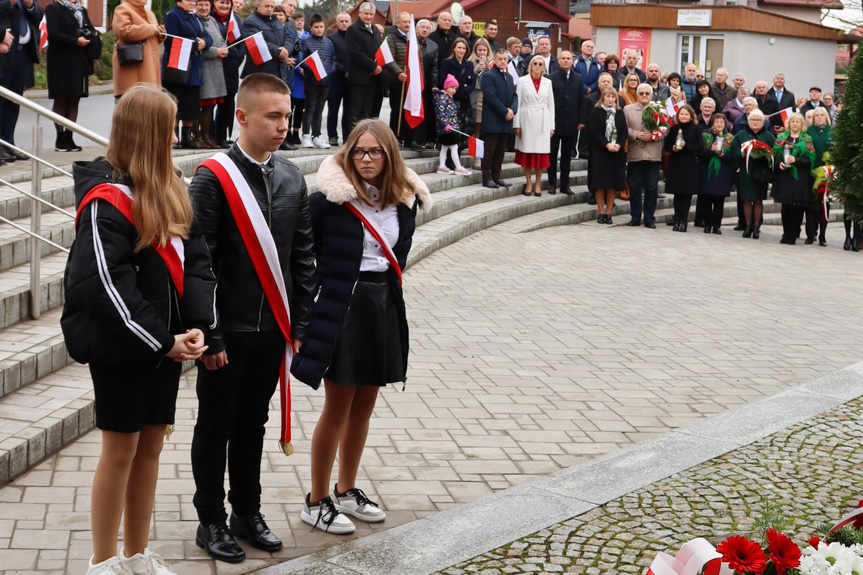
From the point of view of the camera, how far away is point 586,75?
780 inches

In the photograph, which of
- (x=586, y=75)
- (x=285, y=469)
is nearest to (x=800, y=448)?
(x=285, y=469)

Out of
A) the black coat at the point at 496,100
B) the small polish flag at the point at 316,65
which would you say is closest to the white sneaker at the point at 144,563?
the small polish flag at the point at 316,65

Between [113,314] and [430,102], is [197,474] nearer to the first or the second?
[113,314]

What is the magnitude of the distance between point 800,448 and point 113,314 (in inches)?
163

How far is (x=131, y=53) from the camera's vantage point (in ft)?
38.3

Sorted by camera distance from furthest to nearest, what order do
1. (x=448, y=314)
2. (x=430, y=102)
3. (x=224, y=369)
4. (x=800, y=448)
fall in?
(x=430, y=102) < (x=448, y=314) < (x=800, y=448) < (x=224, y=369)

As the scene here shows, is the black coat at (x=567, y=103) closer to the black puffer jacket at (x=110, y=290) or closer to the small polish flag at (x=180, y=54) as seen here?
the small polish flag at (x=180, y=54)

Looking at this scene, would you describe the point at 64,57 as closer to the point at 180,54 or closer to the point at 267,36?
the point at 180,54

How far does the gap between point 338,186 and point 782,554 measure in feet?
8.34

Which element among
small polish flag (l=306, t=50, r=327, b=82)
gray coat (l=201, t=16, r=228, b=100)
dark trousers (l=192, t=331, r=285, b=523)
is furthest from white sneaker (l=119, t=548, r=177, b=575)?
small polish flag (l=306, t=50, r=327, b=82)

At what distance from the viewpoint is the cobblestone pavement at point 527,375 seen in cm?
527

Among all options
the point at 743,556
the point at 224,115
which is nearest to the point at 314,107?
the point at 224,115

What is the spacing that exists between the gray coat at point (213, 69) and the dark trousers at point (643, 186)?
6456 millimetres

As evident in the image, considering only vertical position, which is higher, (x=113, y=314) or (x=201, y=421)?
(x=113, y=314)
